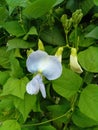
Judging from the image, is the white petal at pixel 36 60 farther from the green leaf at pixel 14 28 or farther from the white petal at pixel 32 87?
the green leaf at pixel 14 28

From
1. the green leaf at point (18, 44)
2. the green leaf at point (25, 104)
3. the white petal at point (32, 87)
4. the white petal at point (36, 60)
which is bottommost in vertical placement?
the green leaf at point (25, 104)

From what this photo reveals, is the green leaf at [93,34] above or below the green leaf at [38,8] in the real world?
below

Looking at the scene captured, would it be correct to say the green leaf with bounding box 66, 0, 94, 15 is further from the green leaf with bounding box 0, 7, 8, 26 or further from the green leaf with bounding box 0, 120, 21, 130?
the green leaf with bounding box 0, 120, 21, 130

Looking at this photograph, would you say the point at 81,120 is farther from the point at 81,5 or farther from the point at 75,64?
the point at 81,5

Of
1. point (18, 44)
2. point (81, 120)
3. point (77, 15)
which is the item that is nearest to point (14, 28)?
point (18, 44)

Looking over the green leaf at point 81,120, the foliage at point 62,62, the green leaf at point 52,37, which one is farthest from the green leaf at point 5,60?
the green leaf at point 81,120

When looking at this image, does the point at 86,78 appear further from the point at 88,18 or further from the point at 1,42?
the point at 1,42

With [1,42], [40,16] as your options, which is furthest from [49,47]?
[1,42]

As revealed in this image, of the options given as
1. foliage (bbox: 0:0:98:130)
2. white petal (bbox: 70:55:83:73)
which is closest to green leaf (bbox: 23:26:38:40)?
foliage (bbox: 0:0:98:130)
